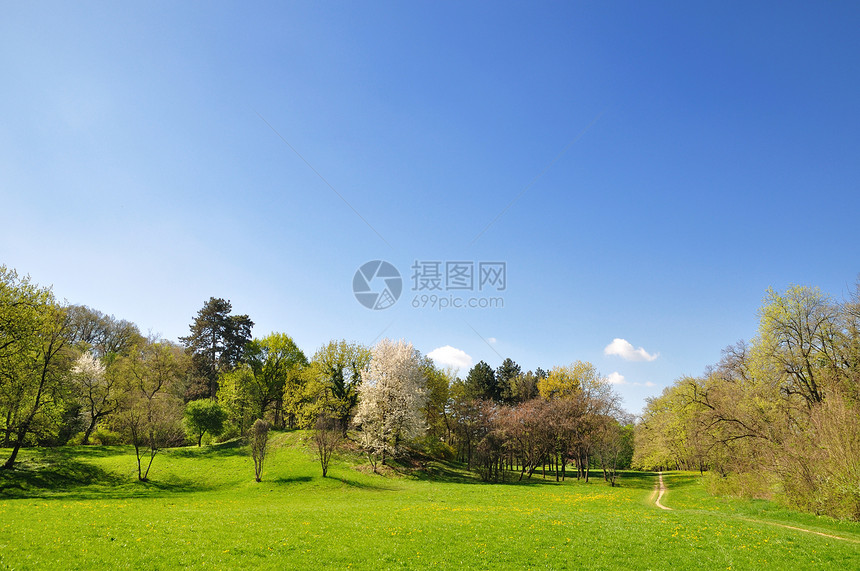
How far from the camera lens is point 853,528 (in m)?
18.4

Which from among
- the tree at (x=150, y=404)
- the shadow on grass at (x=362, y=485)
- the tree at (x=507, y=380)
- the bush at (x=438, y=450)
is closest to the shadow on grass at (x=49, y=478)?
the tree at (x=150, y=404)

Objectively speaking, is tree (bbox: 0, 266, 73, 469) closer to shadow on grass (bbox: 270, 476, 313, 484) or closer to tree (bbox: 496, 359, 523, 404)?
shadow on grass (bbox: 270, 476, 313, 484)

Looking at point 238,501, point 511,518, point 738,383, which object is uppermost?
point 738,383

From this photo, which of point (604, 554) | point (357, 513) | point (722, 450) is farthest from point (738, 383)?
point (357, 513)

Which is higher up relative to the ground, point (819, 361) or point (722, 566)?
point (819, 361)

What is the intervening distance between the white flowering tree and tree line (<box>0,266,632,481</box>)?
0.41ft

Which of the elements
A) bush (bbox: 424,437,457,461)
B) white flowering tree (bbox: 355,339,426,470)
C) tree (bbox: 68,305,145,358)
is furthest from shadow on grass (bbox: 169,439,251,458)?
tree (bbox: 68,305,145,358)

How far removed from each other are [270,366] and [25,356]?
3033 centimetres

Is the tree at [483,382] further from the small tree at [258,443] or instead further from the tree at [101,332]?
the tree at [101,332]

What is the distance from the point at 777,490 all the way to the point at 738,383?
10.9m

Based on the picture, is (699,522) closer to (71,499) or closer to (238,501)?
(238,501)

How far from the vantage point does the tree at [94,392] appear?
146 feet

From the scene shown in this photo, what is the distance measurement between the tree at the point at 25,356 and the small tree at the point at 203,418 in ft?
41.6

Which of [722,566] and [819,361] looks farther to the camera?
[819,361]
